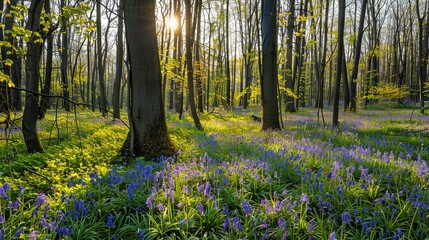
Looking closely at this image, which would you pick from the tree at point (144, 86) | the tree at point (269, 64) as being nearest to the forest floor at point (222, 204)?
the tree at point (144, 86)

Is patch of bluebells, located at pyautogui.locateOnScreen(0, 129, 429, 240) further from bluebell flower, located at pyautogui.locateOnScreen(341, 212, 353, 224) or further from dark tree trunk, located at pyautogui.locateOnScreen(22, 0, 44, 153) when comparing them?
dark tree trunk, located at pyautogui.locateOnScreen(22, 0, 44, 153)

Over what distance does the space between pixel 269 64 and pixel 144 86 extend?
5.07 metres

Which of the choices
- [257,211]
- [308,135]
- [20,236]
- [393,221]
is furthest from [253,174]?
[308,135]

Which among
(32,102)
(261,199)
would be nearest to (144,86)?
(32,102)

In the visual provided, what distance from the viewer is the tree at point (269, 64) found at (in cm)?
951

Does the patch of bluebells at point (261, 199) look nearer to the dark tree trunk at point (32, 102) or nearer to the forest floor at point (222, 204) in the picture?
the forest floor at point (222, 204)

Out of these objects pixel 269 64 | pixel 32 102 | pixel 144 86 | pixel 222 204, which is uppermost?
pixel 269 64

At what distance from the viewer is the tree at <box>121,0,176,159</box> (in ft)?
19.0

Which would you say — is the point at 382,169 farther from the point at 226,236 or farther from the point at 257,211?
the point at 226,236

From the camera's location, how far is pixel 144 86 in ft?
19.4

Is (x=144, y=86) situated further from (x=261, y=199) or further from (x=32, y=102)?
(x=261, y=199)

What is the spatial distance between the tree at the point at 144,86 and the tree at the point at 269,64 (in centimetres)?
466

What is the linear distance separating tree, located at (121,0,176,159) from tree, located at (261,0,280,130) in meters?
4.66

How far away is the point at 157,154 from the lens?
228 inches
